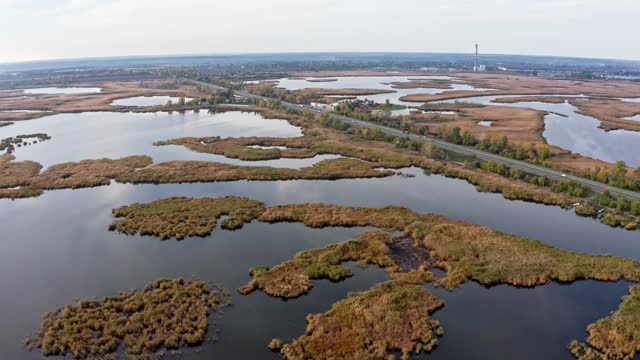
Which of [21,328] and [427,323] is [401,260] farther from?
[21,328]

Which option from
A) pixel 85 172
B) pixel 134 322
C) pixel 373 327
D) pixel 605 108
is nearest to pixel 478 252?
pixel 373 327

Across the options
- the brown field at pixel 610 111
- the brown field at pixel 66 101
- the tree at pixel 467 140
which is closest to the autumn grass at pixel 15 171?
the brown field at pixel 66 101

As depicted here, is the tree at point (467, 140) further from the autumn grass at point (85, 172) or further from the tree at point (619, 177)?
the autumn grass at point (85, 172)

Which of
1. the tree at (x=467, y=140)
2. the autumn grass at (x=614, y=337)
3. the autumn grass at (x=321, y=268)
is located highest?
the tree at (x=467, y=140)

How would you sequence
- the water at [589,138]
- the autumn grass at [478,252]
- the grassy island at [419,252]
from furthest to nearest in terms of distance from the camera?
the water at [589,138] → the autumn grass at [478,252] → the grassy island at [419,252]

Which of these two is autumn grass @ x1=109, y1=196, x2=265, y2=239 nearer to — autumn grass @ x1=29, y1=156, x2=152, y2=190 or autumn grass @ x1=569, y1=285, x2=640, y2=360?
autumn grass @ x1=29, y1=156, x2=152, y2=190

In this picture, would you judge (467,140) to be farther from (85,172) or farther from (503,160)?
(85,172)

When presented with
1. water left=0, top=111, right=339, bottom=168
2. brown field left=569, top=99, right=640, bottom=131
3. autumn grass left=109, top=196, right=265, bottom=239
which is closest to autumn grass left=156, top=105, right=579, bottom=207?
water left=0, top=111, right=339, bottom=168
